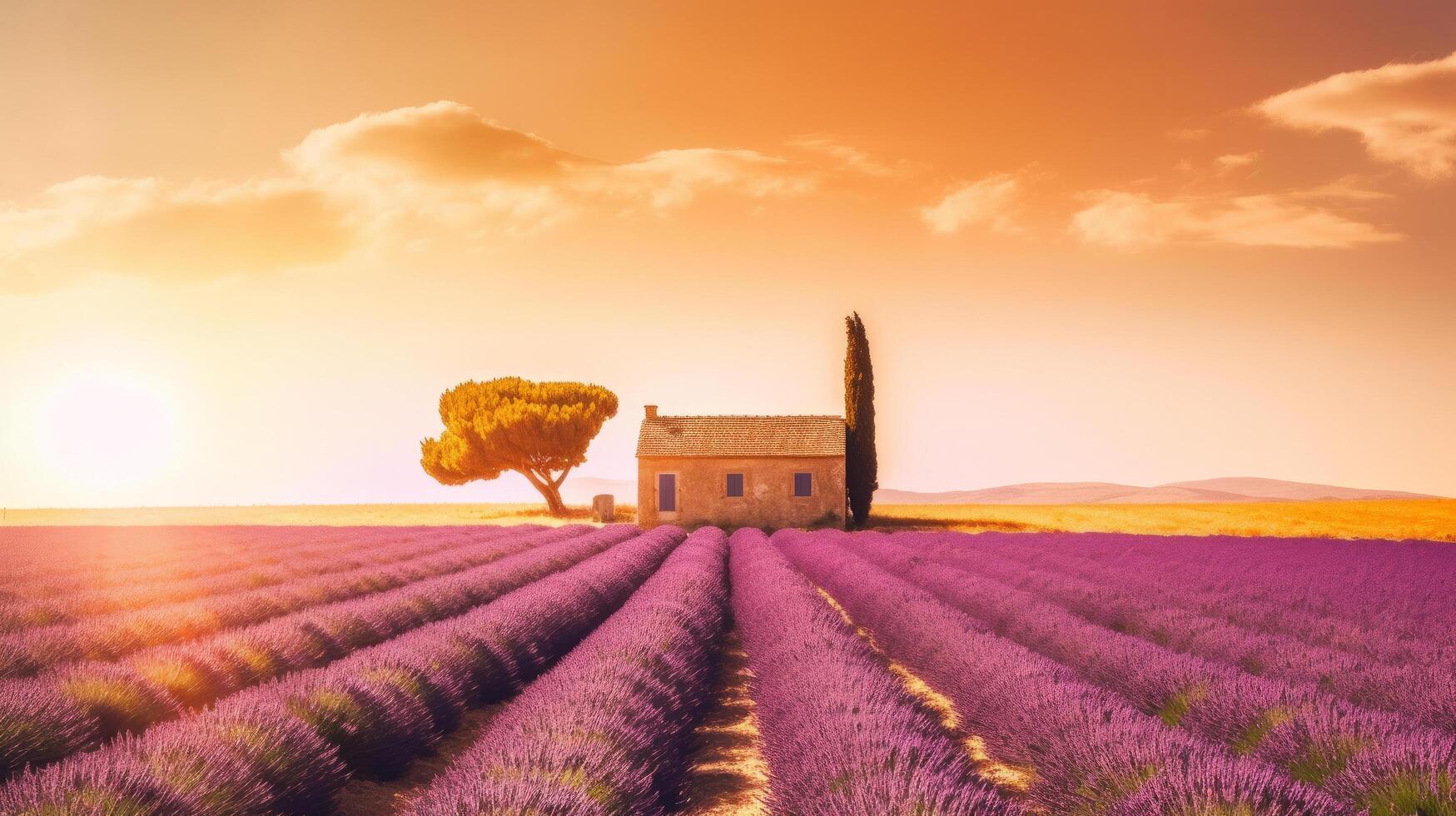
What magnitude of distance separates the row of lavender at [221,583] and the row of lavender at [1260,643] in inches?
363

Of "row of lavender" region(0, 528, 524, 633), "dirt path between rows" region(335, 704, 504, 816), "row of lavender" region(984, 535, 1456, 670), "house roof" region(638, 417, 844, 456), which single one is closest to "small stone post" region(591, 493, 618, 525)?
"house roof" region(638, 417, 844, 456)

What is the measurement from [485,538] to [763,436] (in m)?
12.2

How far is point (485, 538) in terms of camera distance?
21000mm

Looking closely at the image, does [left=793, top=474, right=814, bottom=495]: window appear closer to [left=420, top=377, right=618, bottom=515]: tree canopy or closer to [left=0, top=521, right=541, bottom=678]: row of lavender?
[left=420, top=377, right=618, bottom=515]: tree canopy

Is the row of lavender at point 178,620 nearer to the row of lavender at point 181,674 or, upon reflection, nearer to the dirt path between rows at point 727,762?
the row of lavender at point 181,674

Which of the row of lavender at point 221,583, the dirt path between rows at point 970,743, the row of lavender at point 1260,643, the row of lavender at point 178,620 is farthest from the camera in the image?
the row of lavender at point 221,583

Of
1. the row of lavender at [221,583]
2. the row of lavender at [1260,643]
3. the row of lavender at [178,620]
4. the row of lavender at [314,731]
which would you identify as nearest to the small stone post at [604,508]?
the row of lavender at [221,583]

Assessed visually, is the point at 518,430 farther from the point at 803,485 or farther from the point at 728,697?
the point at 728,697

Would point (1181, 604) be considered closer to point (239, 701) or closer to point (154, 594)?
point (239, 701)

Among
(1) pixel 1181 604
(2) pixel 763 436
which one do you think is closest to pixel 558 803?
(1) pixel 1181 604

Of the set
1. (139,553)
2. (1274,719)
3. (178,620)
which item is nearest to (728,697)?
(1274,719)

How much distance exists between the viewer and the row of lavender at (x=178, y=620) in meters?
6.95

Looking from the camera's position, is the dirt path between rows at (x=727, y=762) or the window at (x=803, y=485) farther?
the window at (x=803, y=485)

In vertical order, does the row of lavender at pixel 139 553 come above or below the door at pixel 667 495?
below
